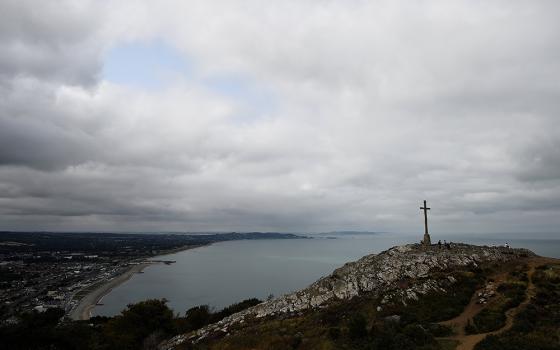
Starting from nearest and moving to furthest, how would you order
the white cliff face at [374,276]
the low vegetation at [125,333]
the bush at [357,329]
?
the bush at [357,329] → the white cliff face at [374,276] → the low vegetation at [125,333]

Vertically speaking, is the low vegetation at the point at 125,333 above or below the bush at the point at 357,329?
below

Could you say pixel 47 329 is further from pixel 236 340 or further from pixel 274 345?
pixel 274 345

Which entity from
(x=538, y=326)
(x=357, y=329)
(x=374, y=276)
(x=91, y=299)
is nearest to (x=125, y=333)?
(x=374, y=276)

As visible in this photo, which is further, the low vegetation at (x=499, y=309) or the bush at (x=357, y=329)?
the bush at (x=357, y=329)

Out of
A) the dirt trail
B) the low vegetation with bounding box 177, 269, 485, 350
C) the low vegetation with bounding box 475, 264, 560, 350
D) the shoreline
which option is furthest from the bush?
the shoreline

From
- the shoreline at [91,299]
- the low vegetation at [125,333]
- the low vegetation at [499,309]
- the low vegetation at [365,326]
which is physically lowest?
the shoreline at [91,299]

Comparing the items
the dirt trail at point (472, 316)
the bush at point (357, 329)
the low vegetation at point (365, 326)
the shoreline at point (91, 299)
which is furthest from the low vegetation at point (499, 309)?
the shoreline at point (91, 299)

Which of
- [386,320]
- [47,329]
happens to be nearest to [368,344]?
[386,320]

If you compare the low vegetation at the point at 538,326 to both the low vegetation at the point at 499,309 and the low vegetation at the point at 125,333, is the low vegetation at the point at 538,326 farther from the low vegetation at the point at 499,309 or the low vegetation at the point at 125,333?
the low vegetation at the point at 125,333
